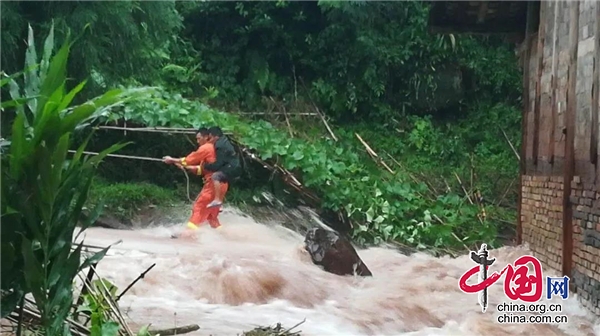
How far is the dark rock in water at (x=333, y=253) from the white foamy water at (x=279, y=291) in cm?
6

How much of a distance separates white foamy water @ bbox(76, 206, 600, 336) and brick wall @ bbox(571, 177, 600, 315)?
3.9 inches

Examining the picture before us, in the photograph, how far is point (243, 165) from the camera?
4.43 m

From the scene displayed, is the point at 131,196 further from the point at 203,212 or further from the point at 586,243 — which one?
the point at 586,243

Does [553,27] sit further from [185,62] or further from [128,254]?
[128,254]

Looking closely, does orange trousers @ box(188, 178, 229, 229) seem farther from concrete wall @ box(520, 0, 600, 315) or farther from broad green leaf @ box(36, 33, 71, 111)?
concrete wall @ box(520, 0, 600, 315)

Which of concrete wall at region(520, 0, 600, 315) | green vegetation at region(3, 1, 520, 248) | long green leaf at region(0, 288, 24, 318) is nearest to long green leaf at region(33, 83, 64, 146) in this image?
long green leaf at region(0, 288, 24, 318)

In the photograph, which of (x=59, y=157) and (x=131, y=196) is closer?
(x=59, y=157)

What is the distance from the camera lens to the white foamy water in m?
3.24

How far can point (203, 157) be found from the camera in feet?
13.8

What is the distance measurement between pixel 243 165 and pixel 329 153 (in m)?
0.68

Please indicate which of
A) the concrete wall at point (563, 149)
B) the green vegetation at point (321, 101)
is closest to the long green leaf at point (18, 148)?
the green vegetation at point (321, 101)

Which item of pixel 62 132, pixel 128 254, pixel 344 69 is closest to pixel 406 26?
pixel 344 69

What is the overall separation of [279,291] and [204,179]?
3.30 feet

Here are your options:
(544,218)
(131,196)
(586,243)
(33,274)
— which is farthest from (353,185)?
(33,274)
